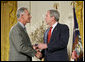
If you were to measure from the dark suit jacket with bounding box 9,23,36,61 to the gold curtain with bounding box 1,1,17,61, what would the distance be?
2849 mm

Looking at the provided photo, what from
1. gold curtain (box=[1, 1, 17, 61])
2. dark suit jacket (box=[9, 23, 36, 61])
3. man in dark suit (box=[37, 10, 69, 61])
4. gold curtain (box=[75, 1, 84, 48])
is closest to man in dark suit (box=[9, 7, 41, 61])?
dark suit jacket (box=[9, 23, 36, 61])

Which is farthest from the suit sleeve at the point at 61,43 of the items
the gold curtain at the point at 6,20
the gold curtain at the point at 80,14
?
the gold curtain at the point at 6,20

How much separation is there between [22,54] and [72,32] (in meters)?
2.35

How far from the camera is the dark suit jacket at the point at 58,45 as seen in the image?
3129mm

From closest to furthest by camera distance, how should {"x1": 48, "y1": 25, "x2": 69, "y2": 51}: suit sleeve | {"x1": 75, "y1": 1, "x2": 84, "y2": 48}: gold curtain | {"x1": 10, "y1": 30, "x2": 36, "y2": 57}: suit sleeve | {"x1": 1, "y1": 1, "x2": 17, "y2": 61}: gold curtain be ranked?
{"x1": 10, "y1": 30, "x2": 36, "y2": 57}: suit sleeve, {"x1": 48, "y1": 25, "x2": 69, "y2": 51}: suit sleeve, {"x1": 75, "y1": 1, "x2": 84, "y2": 48}: gold curtain, {"x1": 1, "y1": 1, "x2": 17, "y2": 61}: gold curtain

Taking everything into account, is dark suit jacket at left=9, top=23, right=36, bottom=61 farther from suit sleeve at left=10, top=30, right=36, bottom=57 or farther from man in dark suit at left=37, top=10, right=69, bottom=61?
man in dark suit at left=37, top=10, right=69, bottom=61

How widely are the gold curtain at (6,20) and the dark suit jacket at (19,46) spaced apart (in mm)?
2849

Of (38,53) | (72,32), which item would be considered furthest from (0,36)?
(38,53)

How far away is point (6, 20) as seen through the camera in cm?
586

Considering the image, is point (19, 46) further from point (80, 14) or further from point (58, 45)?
point (80, 14)

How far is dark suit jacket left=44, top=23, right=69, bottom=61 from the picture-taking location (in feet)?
10.3

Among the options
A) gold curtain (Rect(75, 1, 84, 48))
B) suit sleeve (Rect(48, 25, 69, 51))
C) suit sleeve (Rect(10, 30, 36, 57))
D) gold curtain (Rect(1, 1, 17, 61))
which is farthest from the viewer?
gold curtain (Rect(1, 1, 17, 61))

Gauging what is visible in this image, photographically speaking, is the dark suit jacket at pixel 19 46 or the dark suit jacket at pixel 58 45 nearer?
the dark suit jacket at pixel 19 46

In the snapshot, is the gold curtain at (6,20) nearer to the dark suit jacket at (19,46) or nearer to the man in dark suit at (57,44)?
the man in dark suit at (57,44)
